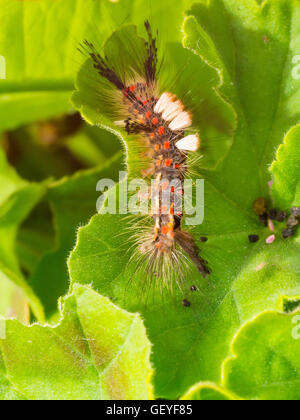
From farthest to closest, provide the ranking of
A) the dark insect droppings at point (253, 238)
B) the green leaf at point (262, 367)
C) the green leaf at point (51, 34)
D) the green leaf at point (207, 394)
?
the green leaf at point (51, 34)
the dark insect droppings at point (253, 238)
the green leaf at point (262, 367)
the green leaf at point (207, 394)

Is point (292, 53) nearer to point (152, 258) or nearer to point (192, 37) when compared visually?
point (192, 37)

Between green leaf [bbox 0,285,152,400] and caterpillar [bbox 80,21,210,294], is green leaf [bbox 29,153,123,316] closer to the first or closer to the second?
caterpillar [bbox 80,21,210,294]

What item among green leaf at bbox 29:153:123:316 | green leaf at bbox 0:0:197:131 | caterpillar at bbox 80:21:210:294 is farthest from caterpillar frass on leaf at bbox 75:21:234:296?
green leaf at bbox 29:153:123:316

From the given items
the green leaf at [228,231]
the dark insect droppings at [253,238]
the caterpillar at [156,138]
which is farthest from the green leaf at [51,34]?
→ the dark insect droppings at [253,238]

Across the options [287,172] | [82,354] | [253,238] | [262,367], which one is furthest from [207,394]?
[287,172]

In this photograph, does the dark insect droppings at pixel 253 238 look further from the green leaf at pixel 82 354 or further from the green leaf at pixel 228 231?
the green leaf at pixel 82 354

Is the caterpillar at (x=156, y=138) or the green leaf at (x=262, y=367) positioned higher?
the caterpillar at (x=156, y=138)

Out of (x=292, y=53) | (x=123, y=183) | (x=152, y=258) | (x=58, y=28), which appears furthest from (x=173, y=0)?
(x=152, y=258)
